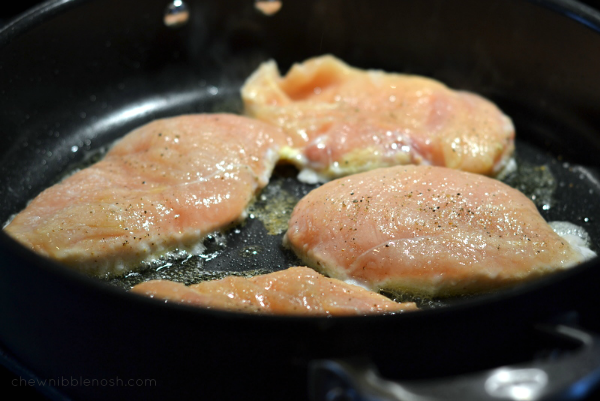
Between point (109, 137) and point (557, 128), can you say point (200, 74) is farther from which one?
point (557, 128)

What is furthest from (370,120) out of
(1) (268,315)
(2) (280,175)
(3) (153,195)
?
(1) (268,315)

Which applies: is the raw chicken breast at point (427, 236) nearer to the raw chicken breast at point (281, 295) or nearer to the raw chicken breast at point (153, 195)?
the raw chicken breast at point (281, 295)

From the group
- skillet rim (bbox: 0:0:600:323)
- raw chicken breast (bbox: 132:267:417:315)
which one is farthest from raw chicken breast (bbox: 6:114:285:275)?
skillet rim (bbox: 0:0:600:323)

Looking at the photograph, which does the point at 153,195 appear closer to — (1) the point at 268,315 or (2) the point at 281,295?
(2) the point at 281,295

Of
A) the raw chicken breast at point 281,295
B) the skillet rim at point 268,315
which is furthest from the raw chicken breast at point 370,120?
the skillet rim at point 268,315

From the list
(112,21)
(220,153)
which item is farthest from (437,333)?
(112,21)
